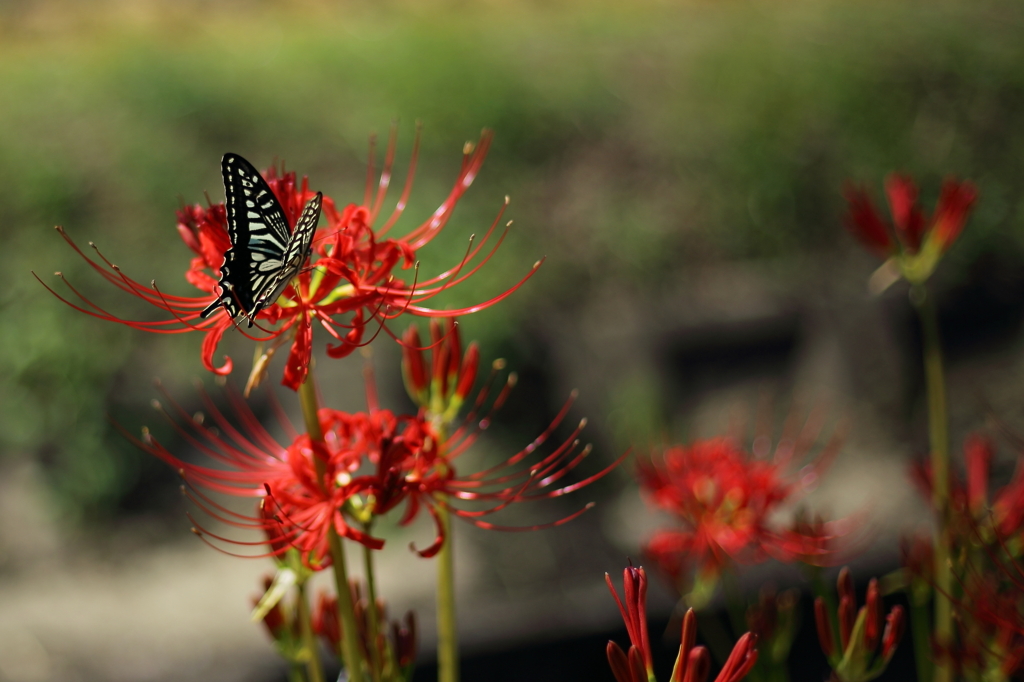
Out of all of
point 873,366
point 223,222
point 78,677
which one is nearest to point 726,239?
point 873,366

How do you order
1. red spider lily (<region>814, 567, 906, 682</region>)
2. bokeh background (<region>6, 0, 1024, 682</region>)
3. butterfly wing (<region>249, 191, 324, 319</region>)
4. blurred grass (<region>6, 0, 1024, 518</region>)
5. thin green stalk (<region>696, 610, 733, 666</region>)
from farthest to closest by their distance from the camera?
blurred grass (<region>6, 0, 1024, 518</region>), bokeh background (<region>6, 0, 1024, 682</region>), thin green stalk (<region>696, 610, 733, 666</region>), red spider lily (<region>814, 567, 906, 682</region>), butterfly wing (<region>249, 191, 324, 319</region>)

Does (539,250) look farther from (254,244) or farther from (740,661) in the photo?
(740,661)

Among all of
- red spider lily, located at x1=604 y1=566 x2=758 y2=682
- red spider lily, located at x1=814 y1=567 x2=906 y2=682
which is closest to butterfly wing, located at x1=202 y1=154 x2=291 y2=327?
red spider lily, located at x1=604 y1=566 x2=758 y2=682

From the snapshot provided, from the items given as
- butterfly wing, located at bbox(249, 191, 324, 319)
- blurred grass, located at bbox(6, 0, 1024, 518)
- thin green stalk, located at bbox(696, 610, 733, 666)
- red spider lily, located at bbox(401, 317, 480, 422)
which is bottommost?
thin green stalk, located at bbox(696, 610, 733, 666)

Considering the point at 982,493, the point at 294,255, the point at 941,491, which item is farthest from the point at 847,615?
the point at 294,255

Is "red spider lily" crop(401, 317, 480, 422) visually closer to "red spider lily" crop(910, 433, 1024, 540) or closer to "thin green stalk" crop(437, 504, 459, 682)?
"thin green stalk" crop(437, 504, 459, 682)

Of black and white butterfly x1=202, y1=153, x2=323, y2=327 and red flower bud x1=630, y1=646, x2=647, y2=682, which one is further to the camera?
black and white butterfly x1=202, y1=153, x2=323, y2=327

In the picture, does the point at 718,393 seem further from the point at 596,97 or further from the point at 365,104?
the point at 365,104
